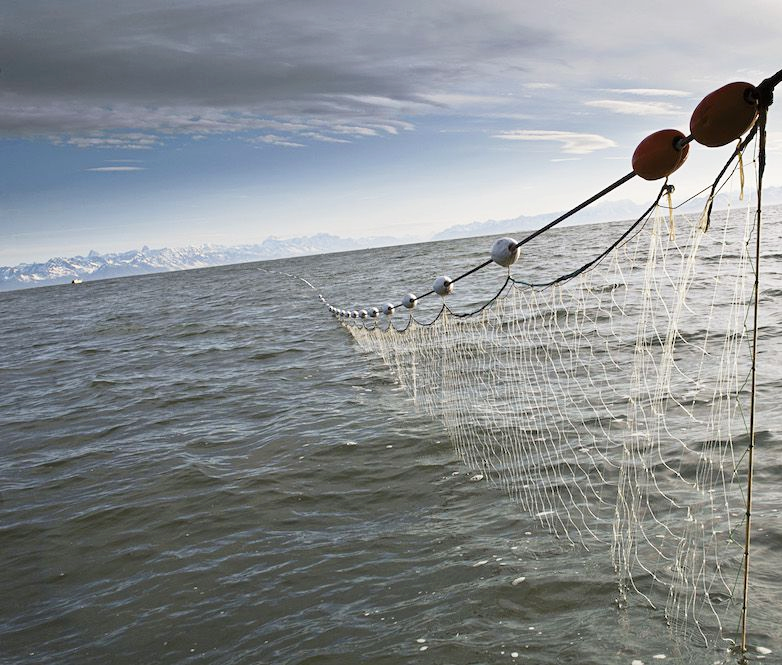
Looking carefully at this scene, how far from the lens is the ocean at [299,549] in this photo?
163 inches

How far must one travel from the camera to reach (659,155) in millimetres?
3229

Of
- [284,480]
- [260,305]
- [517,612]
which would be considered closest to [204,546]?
[284,480]

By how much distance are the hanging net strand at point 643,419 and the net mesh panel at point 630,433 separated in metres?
0.02

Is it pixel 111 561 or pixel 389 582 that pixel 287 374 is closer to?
pixel 111 561

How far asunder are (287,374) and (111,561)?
26.8 feet

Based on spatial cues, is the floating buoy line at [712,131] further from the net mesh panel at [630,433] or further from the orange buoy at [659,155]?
the net mesh panel at [630,433]

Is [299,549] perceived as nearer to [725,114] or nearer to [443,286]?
[443,286]

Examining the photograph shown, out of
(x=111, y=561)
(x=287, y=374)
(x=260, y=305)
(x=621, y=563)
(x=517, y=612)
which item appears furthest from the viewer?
(x=260, y=305)

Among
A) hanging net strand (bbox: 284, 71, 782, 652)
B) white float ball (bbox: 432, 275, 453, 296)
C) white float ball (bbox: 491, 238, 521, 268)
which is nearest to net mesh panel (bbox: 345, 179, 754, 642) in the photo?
hanging net strand (bbox: 284, 71, 782, 652)

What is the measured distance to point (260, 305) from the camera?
3341 cm

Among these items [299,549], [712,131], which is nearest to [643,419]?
[299,549]

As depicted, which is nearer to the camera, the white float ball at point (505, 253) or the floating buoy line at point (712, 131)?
the floating buoy line at point (712, 131)

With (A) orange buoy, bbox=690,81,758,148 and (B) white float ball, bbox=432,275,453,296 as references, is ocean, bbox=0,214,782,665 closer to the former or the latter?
(B) white float ball, bbox=432,275,453,296

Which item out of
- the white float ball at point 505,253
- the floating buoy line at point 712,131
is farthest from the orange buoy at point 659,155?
the white float ball at point 505,253
